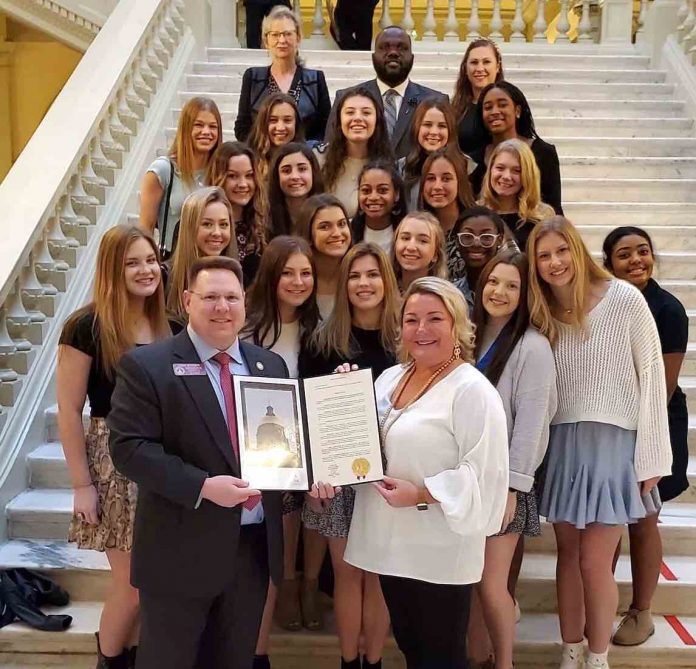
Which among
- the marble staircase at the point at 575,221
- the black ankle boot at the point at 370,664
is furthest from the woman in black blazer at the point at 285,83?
the black ankle boot at the point at 370,664

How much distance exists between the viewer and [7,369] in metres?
4.07

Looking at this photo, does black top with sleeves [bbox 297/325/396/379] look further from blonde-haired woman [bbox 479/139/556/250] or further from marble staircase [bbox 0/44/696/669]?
marble staircase [bbox 0/44/696/669]

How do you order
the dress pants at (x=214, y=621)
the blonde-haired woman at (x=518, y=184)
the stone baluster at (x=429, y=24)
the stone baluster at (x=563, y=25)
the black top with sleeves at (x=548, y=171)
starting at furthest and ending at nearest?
the stone baluster at (x=429, y=24) → the stone baluster at (x=563, y=25) → the black top with sleeves at (x=548, y=171) → the blonde-haired woman at (x=518, y=184) → the dress pants at (x=214, y=621)

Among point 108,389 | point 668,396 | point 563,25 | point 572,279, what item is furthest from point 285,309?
point 563,25

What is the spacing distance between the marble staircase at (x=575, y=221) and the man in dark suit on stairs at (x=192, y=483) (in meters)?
1.07

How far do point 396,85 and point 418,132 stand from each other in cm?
72

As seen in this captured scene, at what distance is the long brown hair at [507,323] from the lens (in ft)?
9.61

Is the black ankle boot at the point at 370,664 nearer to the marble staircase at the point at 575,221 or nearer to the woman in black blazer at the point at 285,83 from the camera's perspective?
the marble staircase at the point at 575,221

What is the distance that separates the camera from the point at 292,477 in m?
2.37

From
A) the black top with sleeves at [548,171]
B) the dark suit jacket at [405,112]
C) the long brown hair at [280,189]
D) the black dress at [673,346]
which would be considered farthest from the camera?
the dark suit jacket at [405,112]

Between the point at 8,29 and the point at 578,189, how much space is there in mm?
7651

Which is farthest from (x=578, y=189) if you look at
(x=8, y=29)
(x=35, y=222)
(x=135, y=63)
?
(x=8, y=29)

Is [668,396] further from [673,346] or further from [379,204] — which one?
[379,204]

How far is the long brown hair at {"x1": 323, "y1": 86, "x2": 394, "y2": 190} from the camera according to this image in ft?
13.5
